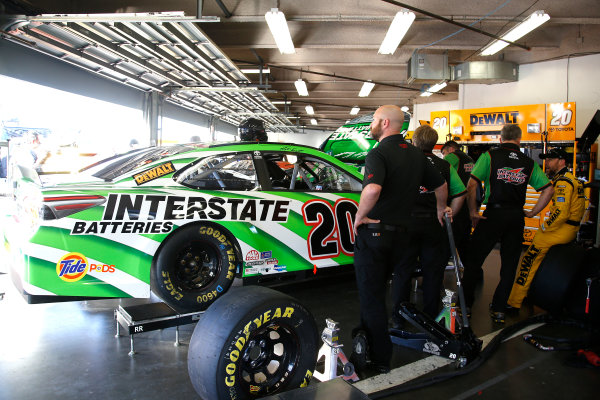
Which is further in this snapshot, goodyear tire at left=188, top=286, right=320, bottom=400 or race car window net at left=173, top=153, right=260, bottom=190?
race car window net at left=173, top=153, right=260, bottom=190

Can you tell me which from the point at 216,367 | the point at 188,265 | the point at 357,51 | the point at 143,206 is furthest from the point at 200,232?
the point at 357,51

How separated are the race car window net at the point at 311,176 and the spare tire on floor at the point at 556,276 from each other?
190cm

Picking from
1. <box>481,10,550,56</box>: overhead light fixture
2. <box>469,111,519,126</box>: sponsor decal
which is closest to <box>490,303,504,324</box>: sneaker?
<box>481,10,550,56</box>: overhead light fixture

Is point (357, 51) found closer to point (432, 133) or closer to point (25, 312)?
point (432, 133)

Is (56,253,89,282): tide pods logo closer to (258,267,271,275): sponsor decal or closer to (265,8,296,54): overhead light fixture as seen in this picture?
(258,267,271,275): sponsor decal

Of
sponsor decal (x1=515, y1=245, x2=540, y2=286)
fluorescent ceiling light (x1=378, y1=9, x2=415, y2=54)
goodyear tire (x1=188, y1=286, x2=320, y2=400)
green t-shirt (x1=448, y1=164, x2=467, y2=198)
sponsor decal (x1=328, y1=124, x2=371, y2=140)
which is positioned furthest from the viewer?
sponsor decal (x1=328, y1=124, x2=371, y2=140)

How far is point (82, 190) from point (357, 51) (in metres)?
9.09

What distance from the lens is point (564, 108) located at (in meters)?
7.87

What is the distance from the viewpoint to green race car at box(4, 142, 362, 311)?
270 centimetres

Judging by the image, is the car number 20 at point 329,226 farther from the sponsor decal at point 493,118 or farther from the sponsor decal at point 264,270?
the sponsor decal at point 493,118

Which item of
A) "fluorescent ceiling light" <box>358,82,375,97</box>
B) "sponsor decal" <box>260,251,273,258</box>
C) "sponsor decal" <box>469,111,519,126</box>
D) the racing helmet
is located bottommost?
"sponsor decal" <box>260,251,273,258</box>

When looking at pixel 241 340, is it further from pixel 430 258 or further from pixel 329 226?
pixel 329 226

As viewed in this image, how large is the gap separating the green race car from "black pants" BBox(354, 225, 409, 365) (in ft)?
3.84

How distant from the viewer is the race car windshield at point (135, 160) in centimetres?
333
